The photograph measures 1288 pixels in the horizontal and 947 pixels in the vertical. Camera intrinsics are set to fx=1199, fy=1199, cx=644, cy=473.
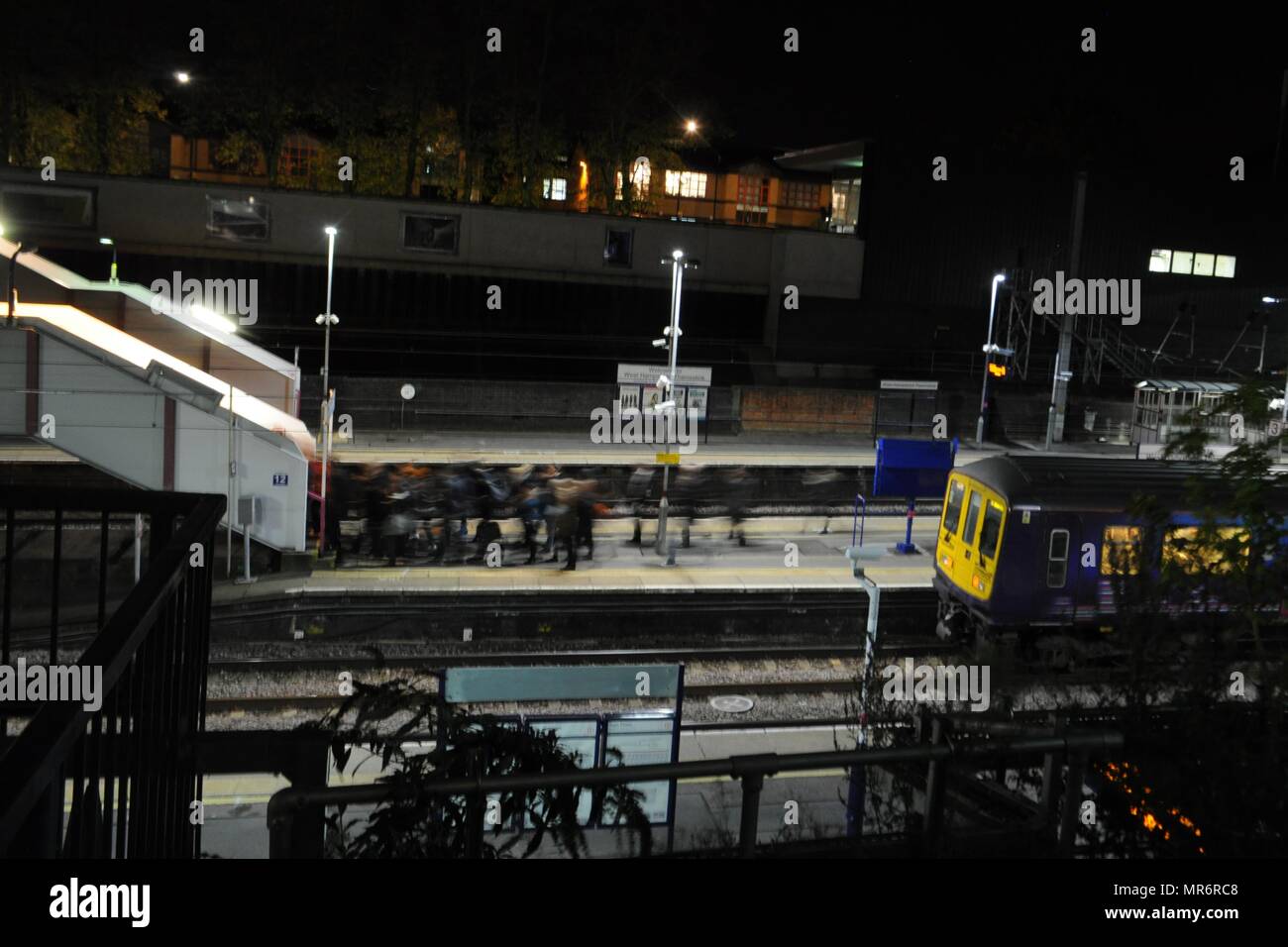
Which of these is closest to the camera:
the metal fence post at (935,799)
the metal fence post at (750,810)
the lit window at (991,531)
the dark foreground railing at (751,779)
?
the dark foreground railing at (751,779)

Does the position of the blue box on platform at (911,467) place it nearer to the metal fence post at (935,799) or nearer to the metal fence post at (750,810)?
the metal fence post at (935,799)

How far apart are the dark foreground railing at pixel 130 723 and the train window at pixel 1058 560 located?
13176 millimetres

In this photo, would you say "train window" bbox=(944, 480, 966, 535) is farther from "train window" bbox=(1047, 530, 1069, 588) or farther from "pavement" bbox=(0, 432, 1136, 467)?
"pavement" bbox=(0, 432, 1136, 467)

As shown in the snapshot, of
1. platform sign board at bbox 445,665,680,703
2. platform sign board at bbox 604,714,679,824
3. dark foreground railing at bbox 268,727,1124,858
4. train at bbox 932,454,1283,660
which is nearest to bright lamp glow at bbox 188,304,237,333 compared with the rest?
train at bbox 932,454,1283,660

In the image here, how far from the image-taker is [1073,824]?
12.6 feet

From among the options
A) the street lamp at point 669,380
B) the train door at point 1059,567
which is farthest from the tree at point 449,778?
the street lamp at point 669,380

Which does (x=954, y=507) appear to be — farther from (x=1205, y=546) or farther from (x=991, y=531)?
(x=1205, y=546)

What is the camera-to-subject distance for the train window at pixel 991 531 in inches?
583

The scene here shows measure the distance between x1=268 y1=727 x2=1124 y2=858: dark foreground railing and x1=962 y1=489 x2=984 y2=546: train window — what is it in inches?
464

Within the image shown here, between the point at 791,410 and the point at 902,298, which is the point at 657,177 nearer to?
the point at 902,298

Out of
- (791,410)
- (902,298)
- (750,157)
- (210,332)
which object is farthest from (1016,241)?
(210,332)

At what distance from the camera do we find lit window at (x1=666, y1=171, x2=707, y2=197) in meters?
48.6

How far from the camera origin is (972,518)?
1555 cm
